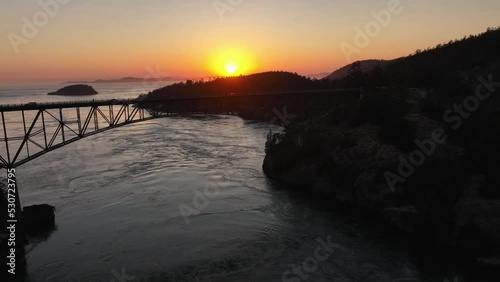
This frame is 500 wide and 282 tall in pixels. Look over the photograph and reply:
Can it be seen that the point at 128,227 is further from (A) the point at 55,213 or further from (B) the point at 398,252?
(B) the point at 398,252

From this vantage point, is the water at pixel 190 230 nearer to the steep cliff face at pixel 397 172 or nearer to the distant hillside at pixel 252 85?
the steep cliff face at pixel 397 172

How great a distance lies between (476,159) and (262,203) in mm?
19715

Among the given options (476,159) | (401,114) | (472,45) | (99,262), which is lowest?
(99,262)

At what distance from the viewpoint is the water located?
2398 cm

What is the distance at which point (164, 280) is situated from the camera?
22.7 meters

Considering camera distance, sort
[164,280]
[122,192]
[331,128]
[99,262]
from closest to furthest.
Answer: [164,280]
[99,262]
[122,192]
[331,128]

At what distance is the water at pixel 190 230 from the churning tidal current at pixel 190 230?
0.28 feet

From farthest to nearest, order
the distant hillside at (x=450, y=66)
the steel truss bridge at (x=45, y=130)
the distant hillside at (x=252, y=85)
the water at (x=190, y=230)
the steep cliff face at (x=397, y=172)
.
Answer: the distant hillside at (x=252, y=85) → the distant hillside at (x=450, y=66) → the steel truss bridge at (x=45, y=130) → the steep cliff face at (x=397, y=172) → the water at (x=190, y=230)

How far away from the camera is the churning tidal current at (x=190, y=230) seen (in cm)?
2403

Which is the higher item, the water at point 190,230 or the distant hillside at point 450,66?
Answer: the distant hillside at point 450,66

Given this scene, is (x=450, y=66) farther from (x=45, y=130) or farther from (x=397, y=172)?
(x=45, y=130)

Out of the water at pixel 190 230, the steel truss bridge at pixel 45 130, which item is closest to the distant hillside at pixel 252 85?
the steel truss bridge at pixel 45 130

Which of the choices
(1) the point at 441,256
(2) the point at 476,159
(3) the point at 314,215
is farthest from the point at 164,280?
(2) the point at 476,159

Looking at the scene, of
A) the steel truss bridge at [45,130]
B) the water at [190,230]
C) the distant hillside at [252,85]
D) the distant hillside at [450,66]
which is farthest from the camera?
the distant hillside at [252,85]
